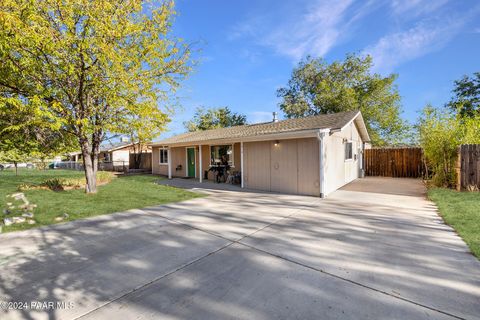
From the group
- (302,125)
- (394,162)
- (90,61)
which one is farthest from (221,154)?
(394,162)

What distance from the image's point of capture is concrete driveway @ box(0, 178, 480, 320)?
6.97 ft

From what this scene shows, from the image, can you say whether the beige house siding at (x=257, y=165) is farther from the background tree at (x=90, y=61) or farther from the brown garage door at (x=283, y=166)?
the background tree at (x=90, y=61)

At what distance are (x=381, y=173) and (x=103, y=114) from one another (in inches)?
621

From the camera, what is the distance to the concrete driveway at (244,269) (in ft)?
6.97

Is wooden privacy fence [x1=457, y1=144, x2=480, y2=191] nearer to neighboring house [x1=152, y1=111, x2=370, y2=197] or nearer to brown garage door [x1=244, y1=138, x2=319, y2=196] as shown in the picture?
neighboring house [x1=152, y1=111, x2=370, y2=197]

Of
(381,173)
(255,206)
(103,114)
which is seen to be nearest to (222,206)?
(255,206)

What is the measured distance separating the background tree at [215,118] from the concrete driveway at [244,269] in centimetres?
2644

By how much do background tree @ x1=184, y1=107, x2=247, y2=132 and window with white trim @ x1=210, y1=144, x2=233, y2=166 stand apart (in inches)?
704

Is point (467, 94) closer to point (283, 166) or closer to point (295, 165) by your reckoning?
point (295, 165)

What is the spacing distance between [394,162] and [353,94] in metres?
10.3

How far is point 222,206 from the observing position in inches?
259

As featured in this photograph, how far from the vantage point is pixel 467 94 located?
20719 mm

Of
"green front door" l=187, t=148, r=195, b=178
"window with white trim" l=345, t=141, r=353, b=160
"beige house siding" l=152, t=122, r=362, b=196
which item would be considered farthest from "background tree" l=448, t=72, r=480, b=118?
"green front door" l=187, t=148, r=195, b=178

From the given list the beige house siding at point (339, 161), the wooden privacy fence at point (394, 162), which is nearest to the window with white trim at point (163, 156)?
the beige house siding at point (339, 161)
